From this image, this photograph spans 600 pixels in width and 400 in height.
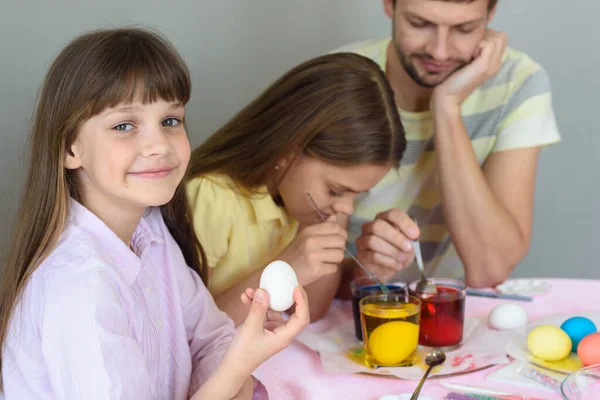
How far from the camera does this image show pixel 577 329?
45.6 inches

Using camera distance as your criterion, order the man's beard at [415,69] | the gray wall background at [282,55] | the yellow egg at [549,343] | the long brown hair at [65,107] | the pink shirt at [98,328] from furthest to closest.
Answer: the man's beard at [415,69] < the gray wall background at [282,55] < the yellow egg at [549,343] < the long brown hair at [65,107] < the pink shirt at [98,328]

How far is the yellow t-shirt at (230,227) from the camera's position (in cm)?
150

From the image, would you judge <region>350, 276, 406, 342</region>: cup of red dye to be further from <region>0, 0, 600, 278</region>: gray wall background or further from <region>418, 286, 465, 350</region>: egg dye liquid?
<region>0, 0, 600, 278</region>: gray wall background

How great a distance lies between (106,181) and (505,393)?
24.7 inches

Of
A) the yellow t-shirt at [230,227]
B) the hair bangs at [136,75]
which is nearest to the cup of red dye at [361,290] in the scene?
the yellow t-shirt at [230,227]

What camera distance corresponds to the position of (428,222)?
1.95 metres

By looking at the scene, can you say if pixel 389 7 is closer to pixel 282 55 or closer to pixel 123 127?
pixel 282 55

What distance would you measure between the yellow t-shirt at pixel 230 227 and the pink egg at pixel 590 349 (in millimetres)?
670

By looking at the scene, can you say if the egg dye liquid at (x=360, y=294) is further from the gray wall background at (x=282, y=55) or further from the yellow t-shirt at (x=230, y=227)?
the gray wall background at (x=282, y=55)

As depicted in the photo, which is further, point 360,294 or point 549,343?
point 360,294

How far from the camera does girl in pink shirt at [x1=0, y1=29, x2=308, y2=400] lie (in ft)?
3.02

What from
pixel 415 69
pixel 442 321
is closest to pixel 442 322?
pixel 442 321

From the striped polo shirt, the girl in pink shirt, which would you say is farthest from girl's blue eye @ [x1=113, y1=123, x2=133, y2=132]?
the striped polo shirt

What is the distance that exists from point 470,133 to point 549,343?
36.4 inches
